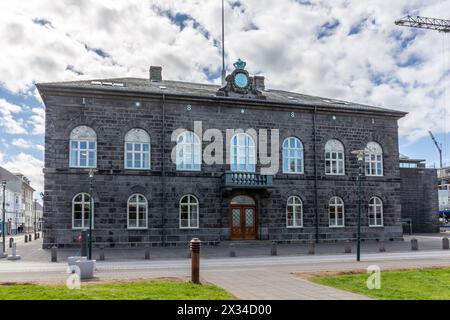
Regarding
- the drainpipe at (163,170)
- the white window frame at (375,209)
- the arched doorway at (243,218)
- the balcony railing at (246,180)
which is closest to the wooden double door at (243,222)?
the arched doorway at (243,218)

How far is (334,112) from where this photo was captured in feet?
115

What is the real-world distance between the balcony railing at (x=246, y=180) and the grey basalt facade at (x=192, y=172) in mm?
352

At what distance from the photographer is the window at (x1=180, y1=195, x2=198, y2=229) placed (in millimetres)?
30531

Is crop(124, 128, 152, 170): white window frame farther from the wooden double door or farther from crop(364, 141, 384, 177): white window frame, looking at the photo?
A: crop(364, 141, 384, 177): white window frame

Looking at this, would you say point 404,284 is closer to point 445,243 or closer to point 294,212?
point 445,243

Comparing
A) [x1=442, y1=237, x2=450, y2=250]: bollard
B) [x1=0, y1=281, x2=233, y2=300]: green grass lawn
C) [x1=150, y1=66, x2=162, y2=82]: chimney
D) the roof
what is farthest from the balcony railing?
[x1=0, y1=281, x2=233, y2=300]: green grass lawn

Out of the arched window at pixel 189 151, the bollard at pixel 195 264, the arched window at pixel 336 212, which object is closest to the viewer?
the bollard at pixel 195 264

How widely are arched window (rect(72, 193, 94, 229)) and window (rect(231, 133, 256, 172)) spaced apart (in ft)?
32.0

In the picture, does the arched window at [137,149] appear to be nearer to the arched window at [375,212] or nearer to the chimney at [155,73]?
the chimney at [155,73]

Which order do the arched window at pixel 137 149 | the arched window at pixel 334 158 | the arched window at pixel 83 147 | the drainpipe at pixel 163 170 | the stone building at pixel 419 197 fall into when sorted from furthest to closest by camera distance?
the stone building at pixel 419 197
the arched window at pixel 334 158
the arched window at pixel 137 149
the drainpipe at pixel 163 170
the arched window at pixel 83 147

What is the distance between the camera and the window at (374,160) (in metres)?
35.6

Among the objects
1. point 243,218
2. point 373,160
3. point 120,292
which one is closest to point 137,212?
point 243,218
